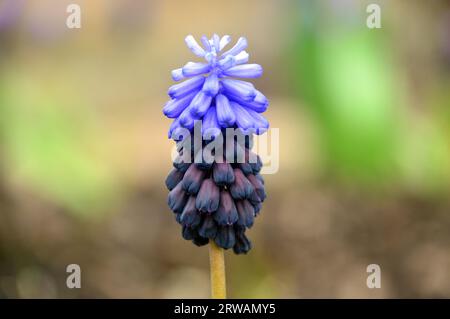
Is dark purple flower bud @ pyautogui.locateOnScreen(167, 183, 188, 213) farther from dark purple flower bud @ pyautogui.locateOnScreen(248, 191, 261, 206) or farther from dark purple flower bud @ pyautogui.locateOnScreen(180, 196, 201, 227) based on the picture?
dark purple flower bud @ pyautogui.locateOnScreen(248, 191, 261, 206)

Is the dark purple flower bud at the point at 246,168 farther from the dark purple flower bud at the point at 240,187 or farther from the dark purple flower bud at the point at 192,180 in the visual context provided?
the dark purple flower bud at the point at 192,180

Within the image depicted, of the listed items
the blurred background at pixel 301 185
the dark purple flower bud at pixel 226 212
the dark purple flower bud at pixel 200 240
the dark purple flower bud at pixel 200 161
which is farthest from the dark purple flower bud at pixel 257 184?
the blurred background at pixel 301 185

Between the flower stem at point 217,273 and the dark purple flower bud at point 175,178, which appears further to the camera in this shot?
the dark purple flower bud at point 175,178

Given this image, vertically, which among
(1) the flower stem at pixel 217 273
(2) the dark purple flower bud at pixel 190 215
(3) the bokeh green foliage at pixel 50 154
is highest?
(3) the bokeh green foliage at pixel 50 154

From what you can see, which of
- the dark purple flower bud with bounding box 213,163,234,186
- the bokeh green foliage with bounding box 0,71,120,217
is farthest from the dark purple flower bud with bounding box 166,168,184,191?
the bokeh green foliage with bounding box 0,71,120,217

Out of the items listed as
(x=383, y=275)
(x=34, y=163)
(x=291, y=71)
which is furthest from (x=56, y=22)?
(x=383, y=275)

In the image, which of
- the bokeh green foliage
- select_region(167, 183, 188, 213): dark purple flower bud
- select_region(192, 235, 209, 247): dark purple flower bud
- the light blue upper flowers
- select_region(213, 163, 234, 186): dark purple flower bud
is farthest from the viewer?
the bokeh green foliage
